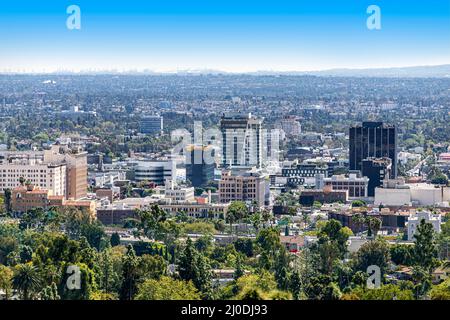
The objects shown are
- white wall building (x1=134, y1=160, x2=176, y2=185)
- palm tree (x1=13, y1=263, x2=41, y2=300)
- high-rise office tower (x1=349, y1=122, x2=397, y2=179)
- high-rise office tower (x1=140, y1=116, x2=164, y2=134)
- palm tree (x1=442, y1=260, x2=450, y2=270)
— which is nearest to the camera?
palm tree (x1=13, y1=263, x2=41, y2=300)

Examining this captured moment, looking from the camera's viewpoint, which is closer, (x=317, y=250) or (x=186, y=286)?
(x=186, y=286)

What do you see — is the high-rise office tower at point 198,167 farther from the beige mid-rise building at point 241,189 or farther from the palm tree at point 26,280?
the palm tree at point 26,280

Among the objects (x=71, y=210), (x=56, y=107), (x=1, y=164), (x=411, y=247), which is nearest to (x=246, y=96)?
(x=56, y=107)

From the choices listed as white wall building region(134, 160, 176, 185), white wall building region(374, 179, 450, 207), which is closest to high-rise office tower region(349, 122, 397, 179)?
white wall building region(134, 160, 176, 185)

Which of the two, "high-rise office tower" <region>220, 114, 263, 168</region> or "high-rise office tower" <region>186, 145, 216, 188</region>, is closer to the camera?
"high-rise office tower" <region>186, 145, 216, 188</region>

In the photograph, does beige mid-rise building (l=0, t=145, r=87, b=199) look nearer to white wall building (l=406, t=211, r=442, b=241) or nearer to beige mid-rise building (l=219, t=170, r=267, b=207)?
beige mid-rise building (l=219, t=170, r=267, b=207)

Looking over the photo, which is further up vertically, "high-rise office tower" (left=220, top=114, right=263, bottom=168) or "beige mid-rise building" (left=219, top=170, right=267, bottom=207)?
"high-rise office tower" (left=220, top=114, right=263, bottom=168)

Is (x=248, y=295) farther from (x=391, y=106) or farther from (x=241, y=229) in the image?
(x=391, y=106)
